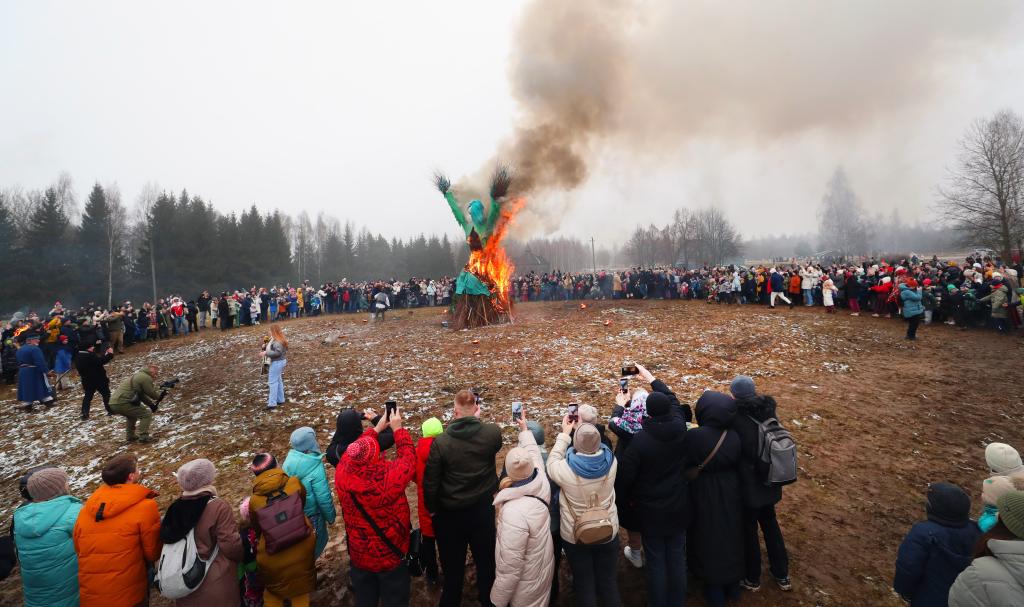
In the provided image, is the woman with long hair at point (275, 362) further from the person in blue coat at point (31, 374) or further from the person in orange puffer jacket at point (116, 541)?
the person in blue coat at point (31, 374)

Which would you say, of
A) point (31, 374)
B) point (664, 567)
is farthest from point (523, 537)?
point (31, 374)

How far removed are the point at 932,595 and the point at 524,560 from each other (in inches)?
110

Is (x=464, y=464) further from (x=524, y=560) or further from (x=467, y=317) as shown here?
(x=467, y=317)

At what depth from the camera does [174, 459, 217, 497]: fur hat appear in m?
3.00

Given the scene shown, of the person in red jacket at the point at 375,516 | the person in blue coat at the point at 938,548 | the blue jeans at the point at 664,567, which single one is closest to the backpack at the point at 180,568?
the person in red jacket at the point at 375,516

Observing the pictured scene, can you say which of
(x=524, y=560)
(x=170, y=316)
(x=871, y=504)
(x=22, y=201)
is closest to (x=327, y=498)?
(x=524, y=560)

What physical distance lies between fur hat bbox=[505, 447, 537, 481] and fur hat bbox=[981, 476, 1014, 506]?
10.0 feet

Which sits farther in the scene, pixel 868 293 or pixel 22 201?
pixel 22 201

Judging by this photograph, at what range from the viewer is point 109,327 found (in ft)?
53.3

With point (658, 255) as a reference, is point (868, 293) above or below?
below

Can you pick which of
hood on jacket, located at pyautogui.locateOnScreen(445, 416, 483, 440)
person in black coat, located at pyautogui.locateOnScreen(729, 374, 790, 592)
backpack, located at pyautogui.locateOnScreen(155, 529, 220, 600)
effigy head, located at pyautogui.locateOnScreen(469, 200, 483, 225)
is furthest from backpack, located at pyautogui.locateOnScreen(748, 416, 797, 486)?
effigy head, located at pyautogui.locateOnScreen(469, 200, 483, 225)

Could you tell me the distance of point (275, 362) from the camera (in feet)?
30.3

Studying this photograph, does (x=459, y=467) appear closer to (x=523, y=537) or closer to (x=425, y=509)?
(x=523, y=537)

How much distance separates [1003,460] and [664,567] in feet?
8.75
